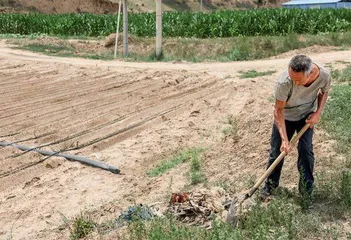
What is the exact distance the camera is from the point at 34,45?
21344 millimetres

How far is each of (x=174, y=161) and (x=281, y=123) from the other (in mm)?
Result: 2748

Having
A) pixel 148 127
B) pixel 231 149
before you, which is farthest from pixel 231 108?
pixel 231 149

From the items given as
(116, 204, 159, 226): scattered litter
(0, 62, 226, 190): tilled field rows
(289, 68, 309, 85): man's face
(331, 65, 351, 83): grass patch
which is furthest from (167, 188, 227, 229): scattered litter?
(331, 65, 351, 83): grass patch

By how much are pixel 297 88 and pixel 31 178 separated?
4.43 metres

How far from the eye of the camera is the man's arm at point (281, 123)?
16.8 ft

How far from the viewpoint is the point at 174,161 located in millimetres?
7688

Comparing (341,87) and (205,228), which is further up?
(341,87)

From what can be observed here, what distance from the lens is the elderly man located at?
486 centimetres

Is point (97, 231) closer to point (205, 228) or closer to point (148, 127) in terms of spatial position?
point (205, 228)

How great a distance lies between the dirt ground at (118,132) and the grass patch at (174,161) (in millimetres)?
151

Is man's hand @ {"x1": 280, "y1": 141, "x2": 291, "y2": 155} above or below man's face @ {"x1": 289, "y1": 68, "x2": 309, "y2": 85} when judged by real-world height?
below

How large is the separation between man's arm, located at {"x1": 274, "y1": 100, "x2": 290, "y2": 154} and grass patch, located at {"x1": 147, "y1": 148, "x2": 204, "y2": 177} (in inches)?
93.0

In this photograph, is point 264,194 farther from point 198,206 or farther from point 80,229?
point 80,229

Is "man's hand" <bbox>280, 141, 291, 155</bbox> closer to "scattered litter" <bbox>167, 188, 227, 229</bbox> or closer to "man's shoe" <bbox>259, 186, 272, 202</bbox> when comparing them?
"man's shoe" <bbox>259, 186, 272, 202</bbox>
